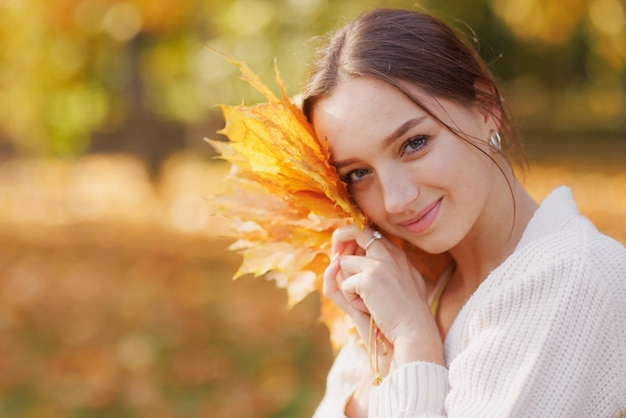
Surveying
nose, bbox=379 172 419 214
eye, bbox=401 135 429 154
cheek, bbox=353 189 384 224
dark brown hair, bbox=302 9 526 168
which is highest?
dark brown hair, bbox=302 9 526 168

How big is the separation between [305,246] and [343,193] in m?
0.25

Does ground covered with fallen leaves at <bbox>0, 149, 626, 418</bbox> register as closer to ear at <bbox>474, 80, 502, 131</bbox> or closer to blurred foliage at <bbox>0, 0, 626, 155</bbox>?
ear at <bbox>474, 80, 502, 131</bbox>

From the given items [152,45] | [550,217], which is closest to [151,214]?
[152,45]

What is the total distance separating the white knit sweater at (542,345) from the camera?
Result: 172 centimetres

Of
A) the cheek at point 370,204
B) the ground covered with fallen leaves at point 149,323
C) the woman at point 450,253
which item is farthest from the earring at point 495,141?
the ground covered with fallen leaves at point 149,323

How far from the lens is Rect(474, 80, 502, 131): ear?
7.36 ft

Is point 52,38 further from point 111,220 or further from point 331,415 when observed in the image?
point 331,415

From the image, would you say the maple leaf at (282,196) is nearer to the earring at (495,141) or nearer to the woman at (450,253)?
the woman at (450,253)

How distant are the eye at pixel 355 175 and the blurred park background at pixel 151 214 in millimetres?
478

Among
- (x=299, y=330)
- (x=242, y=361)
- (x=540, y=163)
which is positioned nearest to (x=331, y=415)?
(x=242, y=361)

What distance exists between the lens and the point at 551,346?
1.73m

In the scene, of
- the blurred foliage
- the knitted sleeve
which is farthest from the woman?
the blurred foliage

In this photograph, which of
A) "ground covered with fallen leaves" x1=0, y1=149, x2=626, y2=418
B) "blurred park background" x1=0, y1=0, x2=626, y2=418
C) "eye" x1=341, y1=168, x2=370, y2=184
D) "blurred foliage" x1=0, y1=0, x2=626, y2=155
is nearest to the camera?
"eye" x1=341, y1=168, x2=370, y2=184

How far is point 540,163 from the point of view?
16.5 m
